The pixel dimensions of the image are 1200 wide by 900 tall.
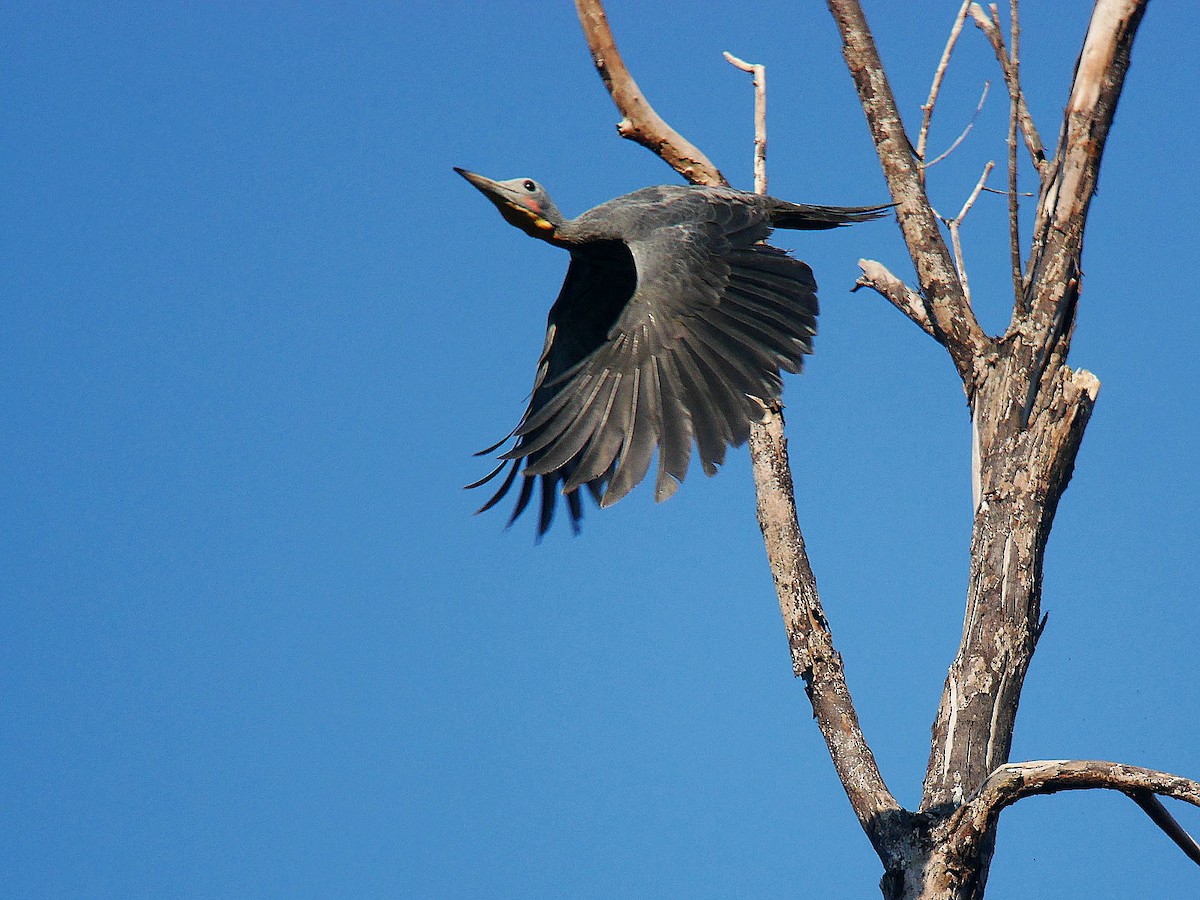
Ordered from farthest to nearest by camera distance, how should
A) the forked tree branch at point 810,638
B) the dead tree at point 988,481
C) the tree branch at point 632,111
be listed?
the tree branch at point 632,111 < the forked tree branch at point 810,638 < the dead tree at point 988,481

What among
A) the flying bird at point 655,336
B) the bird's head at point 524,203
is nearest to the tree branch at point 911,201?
the flying bird at point 655,336

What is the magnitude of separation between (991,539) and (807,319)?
3.23 feet

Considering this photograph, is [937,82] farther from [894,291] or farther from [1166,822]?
[1166,822]

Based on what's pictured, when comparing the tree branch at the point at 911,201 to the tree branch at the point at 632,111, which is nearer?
the tree branch at the point at 911,201

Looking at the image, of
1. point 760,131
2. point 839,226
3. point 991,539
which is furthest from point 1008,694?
point 760,131

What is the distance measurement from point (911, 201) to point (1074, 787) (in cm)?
231

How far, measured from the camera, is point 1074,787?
3.27 m

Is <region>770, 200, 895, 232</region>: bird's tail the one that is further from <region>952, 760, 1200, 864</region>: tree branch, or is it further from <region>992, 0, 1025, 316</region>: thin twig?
<region>952, 760, 1200, 864</region>: tree branch

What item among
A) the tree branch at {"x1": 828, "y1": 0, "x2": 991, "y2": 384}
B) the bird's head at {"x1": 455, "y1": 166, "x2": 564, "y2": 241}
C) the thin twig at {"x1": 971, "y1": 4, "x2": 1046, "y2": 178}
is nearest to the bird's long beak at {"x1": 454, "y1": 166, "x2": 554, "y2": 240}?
the bird's head at {"x1": 455, "y1": 166, "x2": 564, "y2": 241}

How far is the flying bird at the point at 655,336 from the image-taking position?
3.90 meters

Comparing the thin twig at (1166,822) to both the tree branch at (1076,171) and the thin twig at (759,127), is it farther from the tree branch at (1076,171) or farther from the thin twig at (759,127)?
the thin twig at (759,127)

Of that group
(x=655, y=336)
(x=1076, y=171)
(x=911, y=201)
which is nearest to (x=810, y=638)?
(x=655, y=336)

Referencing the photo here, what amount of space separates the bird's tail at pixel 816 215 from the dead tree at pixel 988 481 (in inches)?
14.0

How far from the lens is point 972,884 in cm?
352
